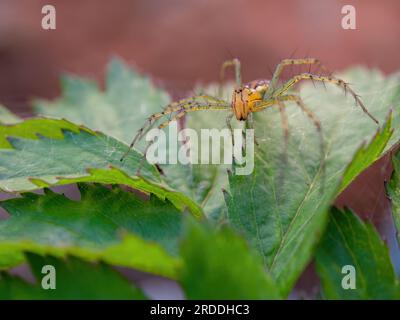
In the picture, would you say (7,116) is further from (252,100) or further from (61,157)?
(252,100)

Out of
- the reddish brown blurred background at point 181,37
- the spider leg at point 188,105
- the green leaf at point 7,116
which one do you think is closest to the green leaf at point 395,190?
the spider leg at point 188,105

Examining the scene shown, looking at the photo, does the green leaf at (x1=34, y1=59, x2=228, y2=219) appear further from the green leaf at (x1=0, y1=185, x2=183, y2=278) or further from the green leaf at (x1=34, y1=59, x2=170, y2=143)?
the green leaf at (x1=0, y1=185, x2=183, y2=278)

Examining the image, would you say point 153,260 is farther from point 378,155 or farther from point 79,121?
point 79,121

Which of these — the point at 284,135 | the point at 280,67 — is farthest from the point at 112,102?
the point at 284,135

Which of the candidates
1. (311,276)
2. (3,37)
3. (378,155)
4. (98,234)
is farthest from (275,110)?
(3,37)

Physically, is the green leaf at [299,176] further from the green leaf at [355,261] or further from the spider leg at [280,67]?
the spider leg at [280,67]

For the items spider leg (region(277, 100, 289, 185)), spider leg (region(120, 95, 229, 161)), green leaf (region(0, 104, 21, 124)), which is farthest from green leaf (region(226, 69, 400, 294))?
green leaf (region(0, 104, 21, 124))
